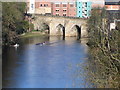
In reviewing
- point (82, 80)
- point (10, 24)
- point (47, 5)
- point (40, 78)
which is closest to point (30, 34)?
point (10, 24)

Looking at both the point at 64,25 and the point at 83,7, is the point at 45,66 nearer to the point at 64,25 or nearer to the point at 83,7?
the point at 64,25

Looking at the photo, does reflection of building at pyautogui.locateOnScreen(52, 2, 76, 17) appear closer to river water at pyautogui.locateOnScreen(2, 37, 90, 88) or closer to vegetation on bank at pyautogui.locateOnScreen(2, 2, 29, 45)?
vegetation on bank at pyautogui.locateOnScreen(2, 2, 29, 45)

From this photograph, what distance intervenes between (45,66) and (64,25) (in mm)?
12828

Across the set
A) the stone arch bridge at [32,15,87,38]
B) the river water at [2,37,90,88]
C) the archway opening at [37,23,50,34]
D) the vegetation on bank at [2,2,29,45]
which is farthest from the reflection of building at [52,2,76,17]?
the river water at [2,37,90,88]

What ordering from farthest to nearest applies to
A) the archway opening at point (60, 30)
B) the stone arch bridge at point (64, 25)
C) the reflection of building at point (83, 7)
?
1. the reflection of building at point (83, 7)
2. the archway opening at point (60, 30)
3. the stone arch bridge at point (64, 25)

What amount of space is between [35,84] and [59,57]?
4.83 meters

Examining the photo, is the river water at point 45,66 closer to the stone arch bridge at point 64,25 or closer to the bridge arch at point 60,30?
the stone arch bridge at point 64,25

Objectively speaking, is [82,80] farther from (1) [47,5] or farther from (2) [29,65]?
(1) [47,5]

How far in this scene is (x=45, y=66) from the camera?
1244 centimetres

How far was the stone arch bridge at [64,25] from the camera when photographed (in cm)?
2459

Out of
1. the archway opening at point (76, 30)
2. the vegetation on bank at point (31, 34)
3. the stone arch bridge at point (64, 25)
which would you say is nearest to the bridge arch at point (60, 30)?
the stone arch bridge at point (64, 25)

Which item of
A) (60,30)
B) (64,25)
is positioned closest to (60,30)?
(60,30)

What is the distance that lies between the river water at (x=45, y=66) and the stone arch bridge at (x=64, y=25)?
5870mm

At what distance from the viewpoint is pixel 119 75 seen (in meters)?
5.59
